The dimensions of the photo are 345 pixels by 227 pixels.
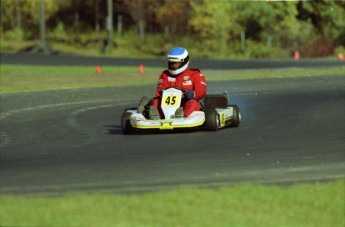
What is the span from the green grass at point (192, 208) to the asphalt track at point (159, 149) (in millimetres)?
736

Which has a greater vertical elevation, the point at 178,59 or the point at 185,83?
the point at 178,59

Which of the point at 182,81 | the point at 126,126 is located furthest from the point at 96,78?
the point at 126,126

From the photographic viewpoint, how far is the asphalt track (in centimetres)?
1220

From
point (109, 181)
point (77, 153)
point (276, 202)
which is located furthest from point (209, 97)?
point (276, 202)

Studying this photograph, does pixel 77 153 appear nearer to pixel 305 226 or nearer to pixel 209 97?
pixel 209 97

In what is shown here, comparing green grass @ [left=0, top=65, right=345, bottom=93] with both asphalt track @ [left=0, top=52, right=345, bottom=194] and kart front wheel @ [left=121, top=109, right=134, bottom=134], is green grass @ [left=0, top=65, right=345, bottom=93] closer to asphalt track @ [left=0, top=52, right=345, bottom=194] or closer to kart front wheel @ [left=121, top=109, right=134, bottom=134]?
asphalt track @ [left=0, top=52, right=345, bottom=194]

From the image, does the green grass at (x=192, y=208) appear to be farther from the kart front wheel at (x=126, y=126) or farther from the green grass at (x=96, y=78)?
the green grass at (x=96, y=78)

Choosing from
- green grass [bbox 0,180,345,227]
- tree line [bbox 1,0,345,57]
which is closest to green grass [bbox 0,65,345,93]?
green grass [bbox 0,180,345,227]

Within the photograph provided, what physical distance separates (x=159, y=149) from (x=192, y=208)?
5.52 metres

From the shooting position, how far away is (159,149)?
51.1 feet

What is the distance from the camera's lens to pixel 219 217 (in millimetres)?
9719

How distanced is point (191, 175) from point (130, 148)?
3443 millimetres

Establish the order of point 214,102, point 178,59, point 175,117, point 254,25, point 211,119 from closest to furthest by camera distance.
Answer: point 175,117 < point 211,119 < point 178,59 < point 214,102 < point 254,25

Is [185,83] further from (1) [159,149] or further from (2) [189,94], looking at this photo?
(1) [159,149]
